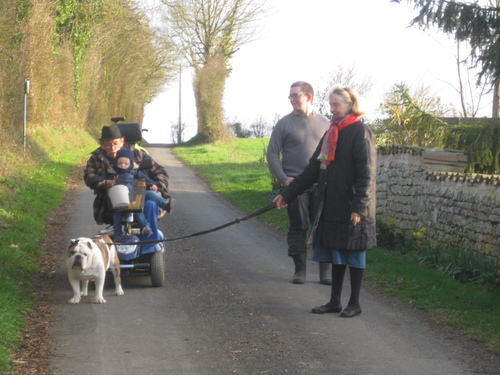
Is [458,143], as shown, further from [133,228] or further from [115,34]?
[115,34]

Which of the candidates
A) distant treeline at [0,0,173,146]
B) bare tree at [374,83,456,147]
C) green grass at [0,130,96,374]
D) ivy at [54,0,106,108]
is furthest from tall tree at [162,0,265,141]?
bare tree at [374,83,456,147]

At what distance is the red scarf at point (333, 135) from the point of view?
21.4 ft

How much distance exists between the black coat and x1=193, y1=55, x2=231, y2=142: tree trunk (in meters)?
34.3

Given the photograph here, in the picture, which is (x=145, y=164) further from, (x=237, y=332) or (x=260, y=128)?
(x=260, y=128)

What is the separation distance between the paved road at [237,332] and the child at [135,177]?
0.71 meters

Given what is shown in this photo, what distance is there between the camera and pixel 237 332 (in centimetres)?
601

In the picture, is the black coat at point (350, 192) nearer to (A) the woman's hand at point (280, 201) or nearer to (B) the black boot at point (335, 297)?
(B) the black boot at point (335, 297)

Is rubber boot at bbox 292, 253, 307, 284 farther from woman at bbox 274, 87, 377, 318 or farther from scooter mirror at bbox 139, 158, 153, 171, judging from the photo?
scooter mirror at bbox 139, 158, 153, 171

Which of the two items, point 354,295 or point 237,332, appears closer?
point 237,332

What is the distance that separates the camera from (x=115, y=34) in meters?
37.8

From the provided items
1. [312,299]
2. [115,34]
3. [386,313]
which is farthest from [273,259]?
[115,34]

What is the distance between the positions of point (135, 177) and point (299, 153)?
1839 mm

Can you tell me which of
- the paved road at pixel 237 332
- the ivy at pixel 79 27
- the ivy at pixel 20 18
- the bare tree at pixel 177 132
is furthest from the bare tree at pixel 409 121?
the bare tree at pixel 177 132

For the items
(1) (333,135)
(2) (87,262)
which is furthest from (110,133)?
(1) (333,135)
